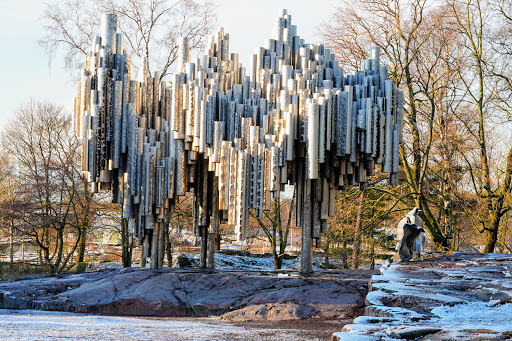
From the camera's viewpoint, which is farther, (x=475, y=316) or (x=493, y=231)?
(x=493, y=231)

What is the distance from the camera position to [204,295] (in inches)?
408

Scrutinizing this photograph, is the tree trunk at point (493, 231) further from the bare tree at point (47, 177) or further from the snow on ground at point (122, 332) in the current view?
the bare tree at point (47, 177)

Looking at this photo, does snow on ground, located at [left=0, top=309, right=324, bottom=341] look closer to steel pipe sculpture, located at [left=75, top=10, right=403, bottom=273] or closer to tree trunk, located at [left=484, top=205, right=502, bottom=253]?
steel pipe sculpture, located at [left=75, top=10, right=403, bottom=273]

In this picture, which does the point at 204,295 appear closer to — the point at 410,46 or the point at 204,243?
the point at 204,243

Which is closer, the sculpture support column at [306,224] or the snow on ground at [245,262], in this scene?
the sculpture support column at [306,224]

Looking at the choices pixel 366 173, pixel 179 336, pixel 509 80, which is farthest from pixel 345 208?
pixel 179 336

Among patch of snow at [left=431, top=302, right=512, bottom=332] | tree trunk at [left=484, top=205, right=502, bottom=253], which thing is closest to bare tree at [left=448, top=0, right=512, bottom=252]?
tree trunk at [left=484, top=205, right=502, bottom=253]

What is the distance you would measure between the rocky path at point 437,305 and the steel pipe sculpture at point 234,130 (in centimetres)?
264

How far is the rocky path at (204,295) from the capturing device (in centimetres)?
897

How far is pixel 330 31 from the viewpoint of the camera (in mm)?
17422

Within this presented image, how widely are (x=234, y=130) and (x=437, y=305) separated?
20.5 feet

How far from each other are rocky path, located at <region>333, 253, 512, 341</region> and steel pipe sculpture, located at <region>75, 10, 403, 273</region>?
264 cm

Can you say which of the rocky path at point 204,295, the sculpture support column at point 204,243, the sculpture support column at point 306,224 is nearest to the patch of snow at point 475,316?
the rocky path at point 204,295

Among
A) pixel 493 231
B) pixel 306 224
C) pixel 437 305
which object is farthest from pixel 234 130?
pixel 493 231
